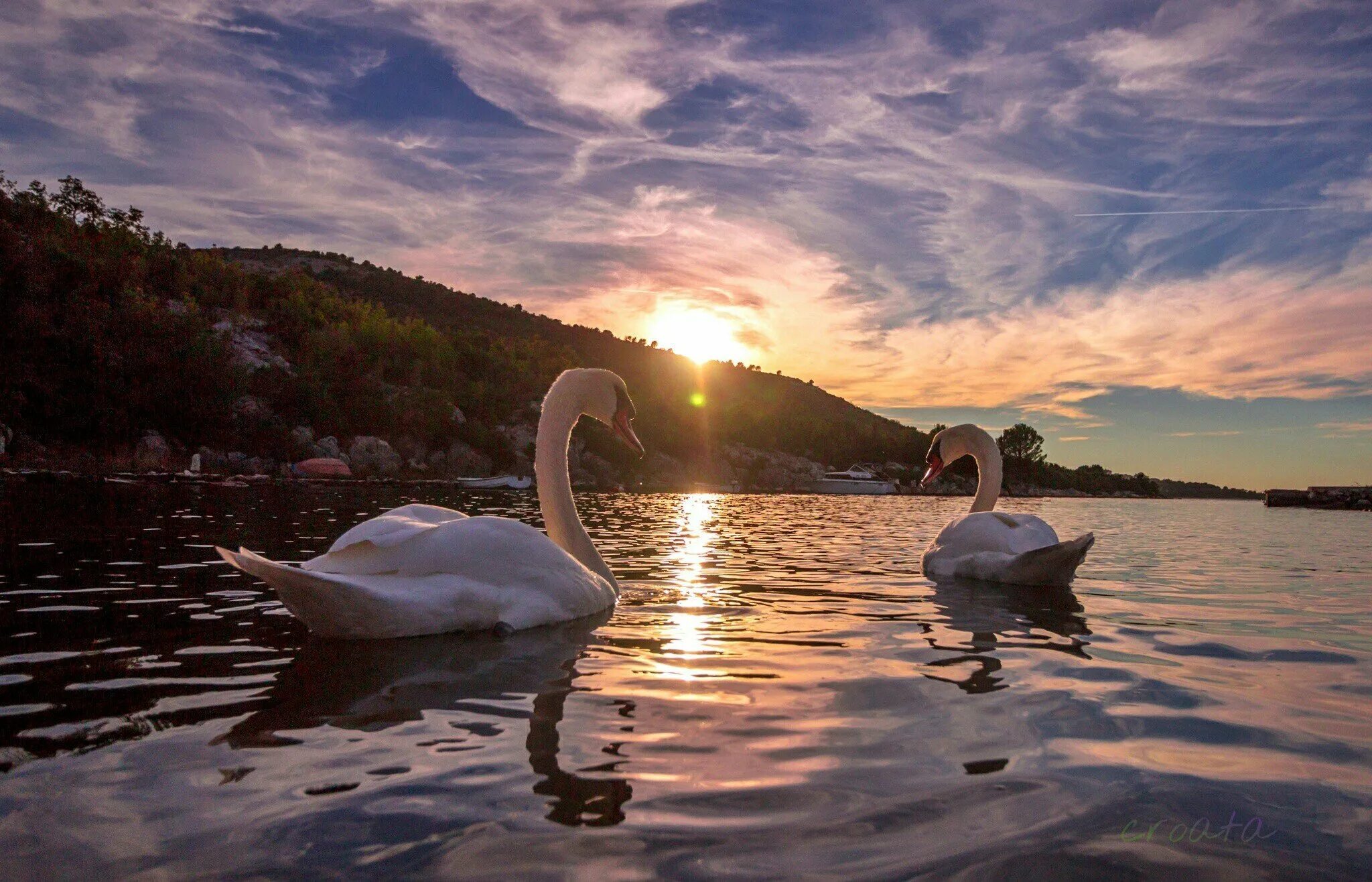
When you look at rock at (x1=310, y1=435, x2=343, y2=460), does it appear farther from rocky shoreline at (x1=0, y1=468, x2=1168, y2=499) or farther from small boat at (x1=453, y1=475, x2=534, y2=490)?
small boat at (x1=453, y1=475, x2=534, y2=490)

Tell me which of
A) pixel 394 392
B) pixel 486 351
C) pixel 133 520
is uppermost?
pixel 486 351

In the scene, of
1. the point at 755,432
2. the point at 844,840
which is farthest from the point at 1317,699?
the point at 755,432

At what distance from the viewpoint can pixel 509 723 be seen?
343cm

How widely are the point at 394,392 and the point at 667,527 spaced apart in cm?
4300

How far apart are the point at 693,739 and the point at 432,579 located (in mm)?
2194

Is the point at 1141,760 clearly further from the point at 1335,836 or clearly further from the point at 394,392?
the point at 394,392

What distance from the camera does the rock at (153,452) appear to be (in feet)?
104

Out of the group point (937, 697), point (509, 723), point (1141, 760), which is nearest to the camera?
point (1141, 760)

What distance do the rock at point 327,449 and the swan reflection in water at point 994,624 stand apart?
123 ft

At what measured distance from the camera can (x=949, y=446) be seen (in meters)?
12.0

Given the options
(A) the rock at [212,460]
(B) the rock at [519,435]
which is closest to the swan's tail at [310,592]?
(A) the rock at [212,460]

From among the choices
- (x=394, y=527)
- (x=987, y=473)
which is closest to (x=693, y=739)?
(x=394, y=527)

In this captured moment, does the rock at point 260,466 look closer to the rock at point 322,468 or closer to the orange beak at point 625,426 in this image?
the rock at point 322,468

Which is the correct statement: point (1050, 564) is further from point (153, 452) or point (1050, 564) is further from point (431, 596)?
point (153, 452)
